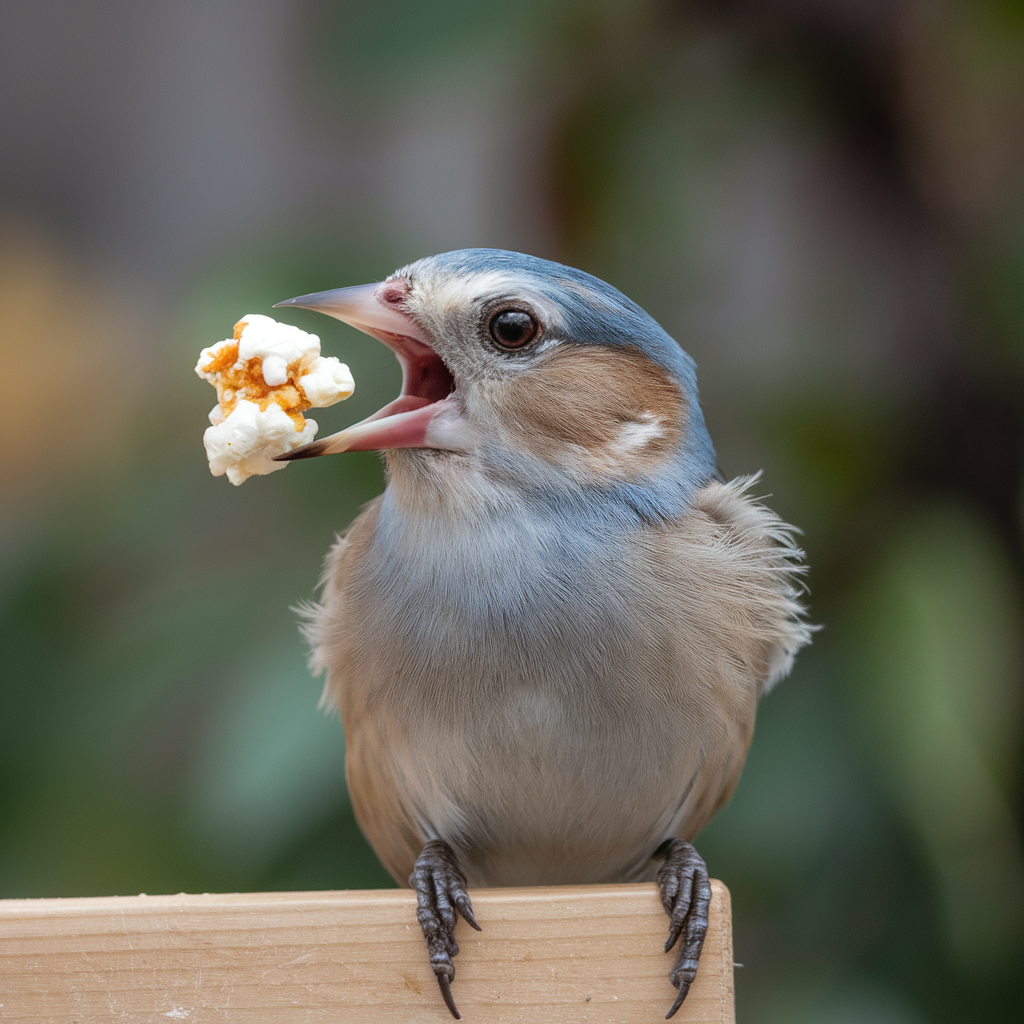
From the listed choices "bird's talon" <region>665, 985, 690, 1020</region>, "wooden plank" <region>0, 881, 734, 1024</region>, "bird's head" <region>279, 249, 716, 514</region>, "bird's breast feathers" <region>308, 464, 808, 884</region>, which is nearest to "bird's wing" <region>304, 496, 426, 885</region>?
"bird's breast feathers" <region>308, 464, 808, 884</region>

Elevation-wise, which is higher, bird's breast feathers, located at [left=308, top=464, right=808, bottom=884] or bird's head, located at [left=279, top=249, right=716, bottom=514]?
bird's head, located at [left=279, top=249, right=716, bottom=514]

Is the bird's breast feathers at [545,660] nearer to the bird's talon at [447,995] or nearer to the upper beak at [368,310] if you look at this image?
the upper beak at [368,310]

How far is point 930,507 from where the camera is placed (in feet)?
10.8

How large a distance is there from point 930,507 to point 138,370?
2.40m

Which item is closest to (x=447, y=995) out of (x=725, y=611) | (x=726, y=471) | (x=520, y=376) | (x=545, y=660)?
(x=545, y=660)

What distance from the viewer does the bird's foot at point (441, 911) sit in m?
1.66

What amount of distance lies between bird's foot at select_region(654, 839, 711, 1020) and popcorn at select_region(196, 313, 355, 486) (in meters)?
0.88

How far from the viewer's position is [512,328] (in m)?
2.02

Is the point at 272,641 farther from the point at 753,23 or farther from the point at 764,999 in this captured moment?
the point at 753,23

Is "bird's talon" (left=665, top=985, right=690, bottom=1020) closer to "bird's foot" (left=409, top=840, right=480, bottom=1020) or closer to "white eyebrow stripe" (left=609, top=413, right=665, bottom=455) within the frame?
"bird's foot" (left=409, top=840, right=480, bottom=1020)

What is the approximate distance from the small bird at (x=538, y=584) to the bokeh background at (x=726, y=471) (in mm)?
898

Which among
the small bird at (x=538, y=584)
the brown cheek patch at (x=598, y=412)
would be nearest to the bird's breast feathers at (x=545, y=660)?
the small bird at (x=538, y=584)

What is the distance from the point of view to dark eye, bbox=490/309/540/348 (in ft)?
6.57

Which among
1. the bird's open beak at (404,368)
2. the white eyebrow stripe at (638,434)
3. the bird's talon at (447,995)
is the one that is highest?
the bird's open beak at (404,368)
